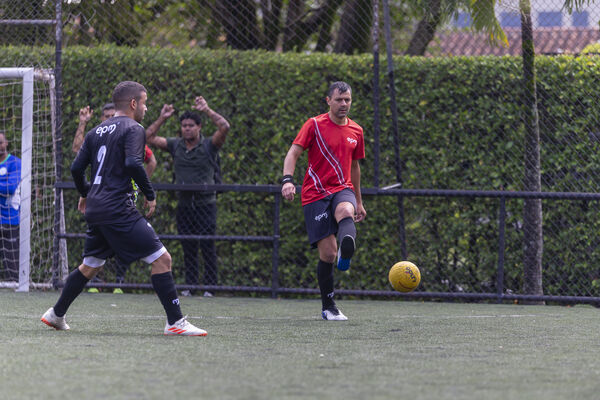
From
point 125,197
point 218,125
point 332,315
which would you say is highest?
point 218,125

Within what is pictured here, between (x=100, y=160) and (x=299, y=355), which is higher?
(x=100, y=160)

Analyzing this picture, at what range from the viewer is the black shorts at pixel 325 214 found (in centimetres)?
746

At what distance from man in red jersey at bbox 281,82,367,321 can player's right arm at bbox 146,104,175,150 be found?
8.56ft

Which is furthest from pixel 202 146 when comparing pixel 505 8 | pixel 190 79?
pixel 505 8

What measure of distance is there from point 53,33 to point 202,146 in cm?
275

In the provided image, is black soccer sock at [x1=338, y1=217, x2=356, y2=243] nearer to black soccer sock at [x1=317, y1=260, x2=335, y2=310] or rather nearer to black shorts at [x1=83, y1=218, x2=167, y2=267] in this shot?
black soccer sock at [x1=317, y1=260, x2=335, y2=310]

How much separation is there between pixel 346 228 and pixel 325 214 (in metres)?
0.37

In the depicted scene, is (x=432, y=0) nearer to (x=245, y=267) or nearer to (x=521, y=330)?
(x=245, y=267)

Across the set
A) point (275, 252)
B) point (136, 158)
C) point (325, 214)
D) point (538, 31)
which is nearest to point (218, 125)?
point (275, 252)

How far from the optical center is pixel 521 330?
682cm

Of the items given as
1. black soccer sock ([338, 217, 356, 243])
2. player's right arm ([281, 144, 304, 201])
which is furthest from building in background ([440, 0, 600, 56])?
black soccer sock ([338, 217, 356, 243])

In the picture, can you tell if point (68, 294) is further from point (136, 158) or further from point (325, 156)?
point (325, 156)

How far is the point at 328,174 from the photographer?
7.54 meters

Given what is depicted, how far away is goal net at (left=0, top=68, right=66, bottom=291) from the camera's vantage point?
1025cm
